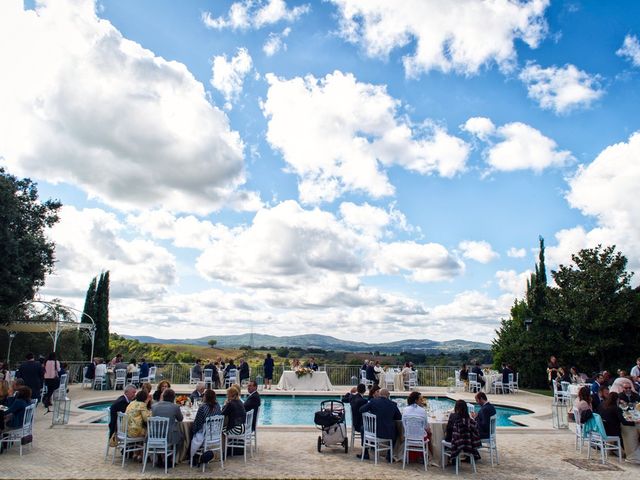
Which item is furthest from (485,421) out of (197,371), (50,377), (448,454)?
(197,371)

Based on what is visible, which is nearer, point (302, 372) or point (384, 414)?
point (384, 414)

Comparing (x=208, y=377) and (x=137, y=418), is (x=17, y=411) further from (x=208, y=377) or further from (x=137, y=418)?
(x=208, y=377)

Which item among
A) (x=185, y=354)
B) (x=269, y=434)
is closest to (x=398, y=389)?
(x=269, y=434)

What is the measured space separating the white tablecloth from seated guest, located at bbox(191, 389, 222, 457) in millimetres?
12814

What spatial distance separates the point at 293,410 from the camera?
691 inches

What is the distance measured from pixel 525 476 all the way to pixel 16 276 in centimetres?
1779

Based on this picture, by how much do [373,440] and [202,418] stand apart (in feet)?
9.84

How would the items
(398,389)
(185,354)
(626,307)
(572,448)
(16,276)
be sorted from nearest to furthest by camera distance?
(572,448)
(16,276)
(626,307)
(398,389)
(185,354)

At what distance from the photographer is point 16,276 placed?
18.5 meters

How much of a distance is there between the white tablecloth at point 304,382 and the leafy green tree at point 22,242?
10657mm

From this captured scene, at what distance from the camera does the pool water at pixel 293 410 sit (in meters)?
15.1

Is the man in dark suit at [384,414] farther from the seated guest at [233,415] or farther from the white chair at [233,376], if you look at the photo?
the white chair at [233,376]

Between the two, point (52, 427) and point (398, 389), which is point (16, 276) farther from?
point (398, 389)

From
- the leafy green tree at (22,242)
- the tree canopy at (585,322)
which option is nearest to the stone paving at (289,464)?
the leafy green tree at (22,242)
